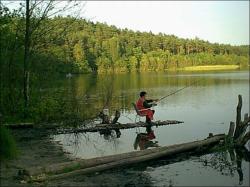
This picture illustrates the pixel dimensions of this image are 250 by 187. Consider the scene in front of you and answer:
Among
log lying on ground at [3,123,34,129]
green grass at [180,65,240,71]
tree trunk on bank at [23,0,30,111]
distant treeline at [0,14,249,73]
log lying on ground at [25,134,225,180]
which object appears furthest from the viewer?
green grass at [180,65,240,71]

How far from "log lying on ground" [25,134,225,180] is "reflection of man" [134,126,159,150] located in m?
3.17

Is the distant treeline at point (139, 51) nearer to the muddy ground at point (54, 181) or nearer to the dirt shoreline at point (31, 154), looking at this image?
the dirt shoreline at point (31, 154)

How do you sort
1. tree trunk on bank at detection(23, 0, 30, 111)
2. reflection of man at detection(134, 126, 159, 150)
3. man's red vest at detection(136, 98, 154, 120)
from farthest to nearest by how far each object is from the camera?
1. man's red vest at detection(136, 98, 154, 120)
2. tree trunk on bank at detection(23, 0, 30, 111)
3. reflection of man at detection(134, 126, 159, 150)

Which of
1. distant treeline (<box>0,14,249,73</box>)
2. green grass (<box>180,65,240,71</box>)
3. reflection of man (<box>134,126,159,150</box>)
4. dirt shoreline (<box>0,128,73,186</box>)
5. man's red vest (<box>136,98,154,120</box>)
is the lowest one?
reflection of man (<box>134,126,159,150</box>)

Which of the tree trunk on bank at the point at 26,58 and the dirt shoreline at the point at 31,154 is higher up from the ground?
the tree trunk on bank at the point at 26,58

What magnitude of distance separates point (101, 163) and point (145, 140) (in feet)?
24.4

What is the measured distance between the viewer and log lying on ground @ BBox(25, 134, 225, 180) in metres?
10.9

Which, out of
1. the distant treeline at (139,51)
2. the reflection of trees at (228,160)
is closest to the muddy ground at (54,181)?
the reflection of trees at (228,160)

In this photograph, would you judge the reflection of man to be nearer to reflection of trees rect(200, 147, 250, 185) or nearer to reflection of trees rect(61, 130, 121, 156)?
reflection of trees rect(61, 130, 121, 156)

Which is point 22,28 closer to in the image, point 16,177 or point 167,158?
point 167,158

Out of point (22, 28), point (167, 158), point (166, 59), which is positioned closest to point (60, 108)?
point (22, 28)

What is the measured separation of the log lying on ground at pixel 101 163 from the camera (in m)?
10.9

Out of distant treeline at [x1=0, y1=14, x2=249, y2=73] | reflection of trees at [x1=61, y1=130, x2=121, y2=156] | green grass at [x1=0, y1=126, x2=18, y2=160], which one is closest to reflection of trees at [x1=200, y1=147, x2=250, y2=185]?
reflection of trees at [x1=61, y1=130, x2=121, y2=156]

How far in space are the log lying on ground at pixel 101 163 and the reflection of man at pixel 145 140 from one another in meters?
3.17
